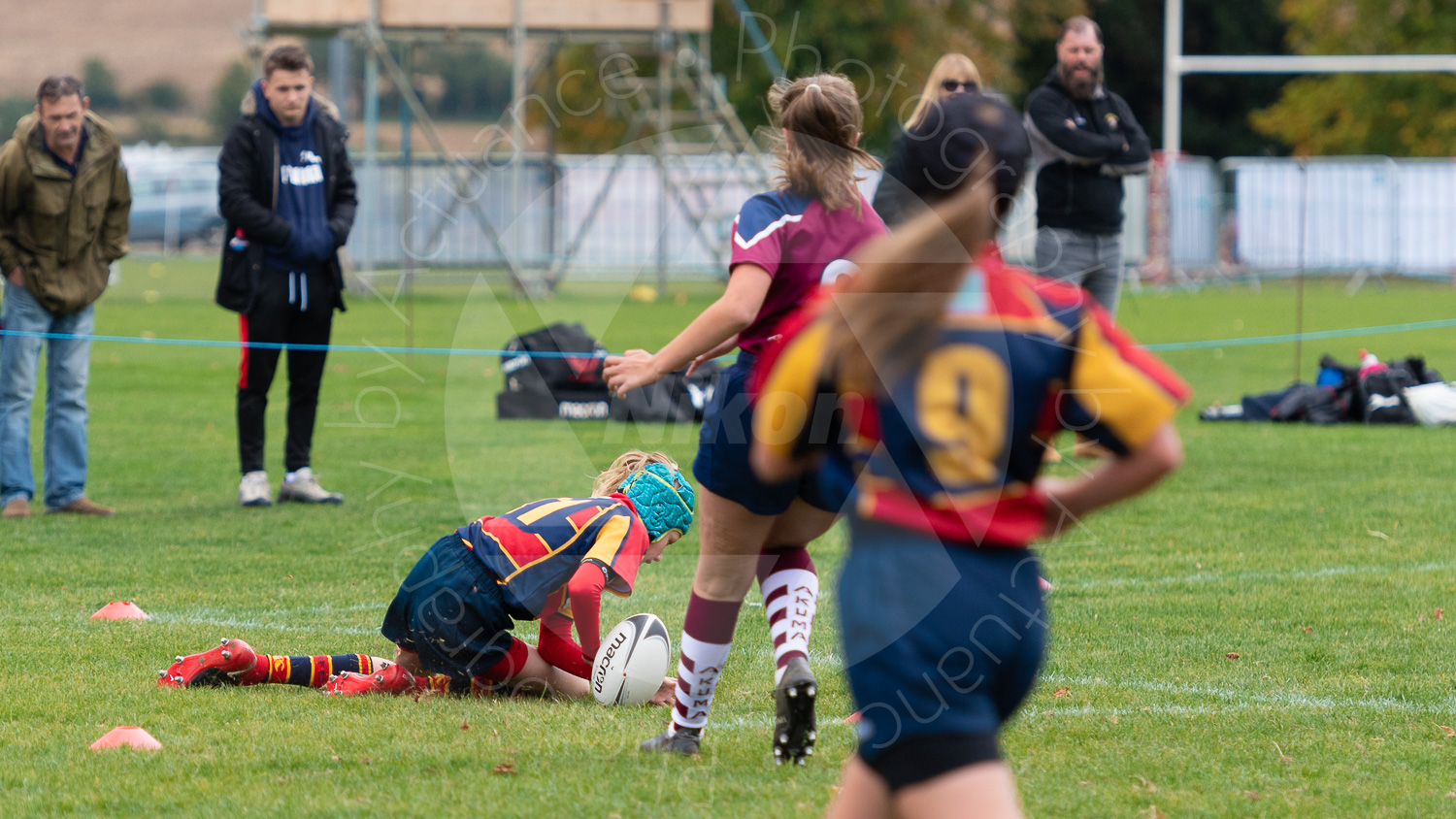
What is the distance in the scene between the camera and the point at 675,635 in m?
5.66

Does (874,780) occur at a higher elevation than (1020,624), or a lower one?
lower

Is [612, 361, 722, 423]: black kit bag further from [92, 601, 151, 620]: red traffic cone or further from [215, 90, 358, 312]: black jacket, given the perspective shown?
[92, 601, 151, 620]: red traffic cone

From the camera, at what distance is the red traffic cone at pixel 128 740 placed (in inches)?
162

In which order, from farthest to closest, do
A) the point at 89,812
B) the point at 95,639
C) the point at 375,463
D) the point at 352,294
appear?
the point at 352,294
the point at 375,463
the point at 95,639
the point at 89,812

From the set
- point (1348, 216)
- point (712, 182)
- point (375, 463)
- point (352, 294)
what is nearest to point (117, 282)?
point (352, 294)

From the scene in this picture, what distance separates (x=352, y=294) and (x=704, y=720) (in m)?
21.8

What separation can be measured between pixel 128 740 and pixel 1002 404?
2866 millimetres

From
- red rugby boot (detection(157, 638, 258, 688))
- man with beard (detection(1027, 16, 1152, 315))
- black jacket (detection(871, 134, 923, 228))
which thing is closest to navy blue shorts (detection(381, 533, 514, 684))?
red rugby boot (detection(157, 638, 258, 688))

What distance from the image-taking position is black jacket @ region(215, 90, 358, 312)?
8297 millimetres

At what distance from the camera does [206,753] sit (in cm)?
411

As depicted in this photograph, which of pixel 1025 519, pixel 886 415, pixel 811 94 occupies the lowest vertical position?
pixel 1025 519

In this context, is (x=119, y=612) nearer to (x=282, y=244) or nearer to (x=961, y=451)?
(x=282, y=244)

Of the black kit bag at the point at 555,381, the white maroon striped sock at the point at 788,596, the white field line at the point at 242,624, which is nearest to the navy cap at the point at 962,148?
the white maroon striped sock at the point at 788,596

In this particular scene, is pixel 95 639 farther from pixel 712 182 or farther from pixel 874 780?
pixel 712 182
